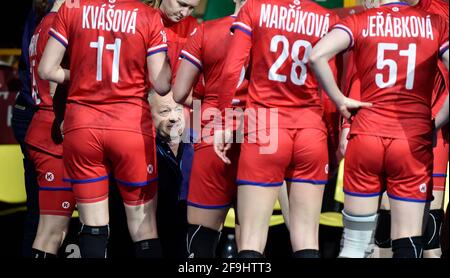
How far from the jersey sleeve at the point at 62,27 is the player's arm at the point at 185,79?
702mm

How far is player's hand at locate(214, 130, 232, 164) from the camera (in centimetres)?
597

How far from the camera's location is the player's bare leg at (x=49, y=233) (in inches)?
267

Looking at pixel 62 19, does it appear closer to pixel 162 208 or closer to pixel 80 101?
pixel 80 101

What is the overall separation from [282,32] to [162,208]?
221 cm

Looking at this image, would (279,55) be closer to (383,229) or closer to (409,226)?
(409,226)

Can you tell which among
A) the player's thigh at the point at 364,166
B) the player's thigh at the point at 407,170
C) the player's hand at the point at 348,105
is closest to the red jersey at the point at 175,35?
the player's hand at the point at 348,105

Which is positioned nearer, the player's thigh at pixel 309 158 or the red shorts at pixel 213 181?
the player's thigh at pixel 309 158

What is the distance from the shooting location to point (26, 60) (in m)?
7.05

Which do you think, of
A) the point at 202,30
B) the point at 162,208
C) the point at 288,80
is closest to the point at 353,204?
the point at 288,80

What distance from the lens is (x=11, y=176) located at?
846 cm

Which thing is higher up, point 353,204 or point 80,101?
point 80,101

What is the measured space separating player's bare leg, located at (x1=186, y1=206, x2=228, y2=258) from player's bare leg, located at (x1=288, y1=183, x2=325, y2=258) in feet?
1.77

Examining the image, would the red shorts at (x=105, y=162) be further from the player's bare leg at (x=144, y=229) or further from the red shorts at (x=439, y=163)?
the red shorts at (x=439, y=163)

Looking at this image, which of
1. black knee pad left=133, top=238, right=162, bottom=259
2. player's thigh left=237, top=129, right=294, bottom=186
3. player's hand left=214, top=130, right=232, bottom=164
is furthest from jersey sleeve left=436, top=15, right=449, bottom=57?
black knee pad left=133, top=238, right=162, bottom=259
